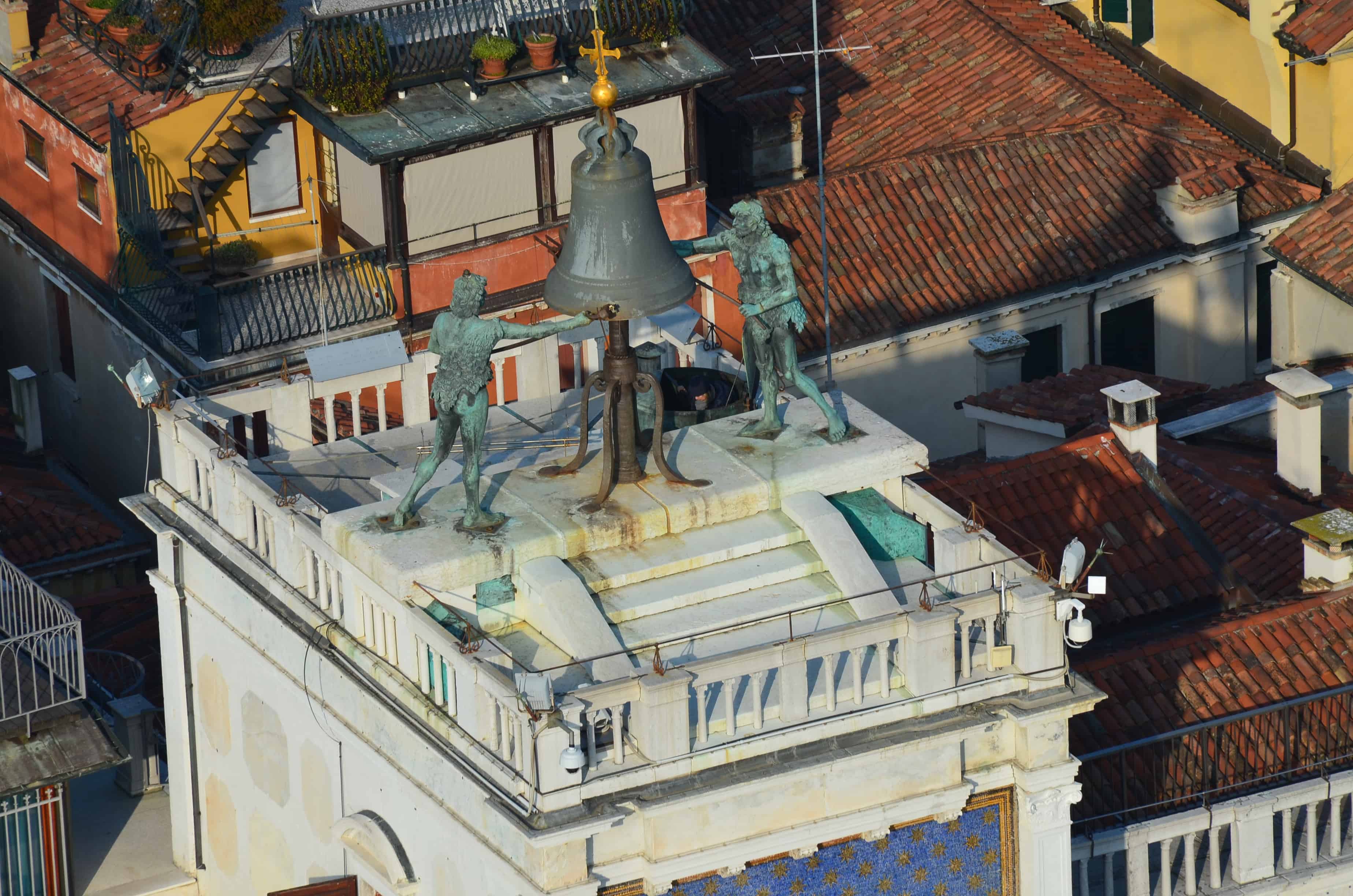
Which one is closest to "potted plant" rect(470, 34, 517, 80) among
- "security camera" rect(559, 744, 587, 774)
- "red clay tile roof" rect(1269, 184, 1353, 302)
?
"red clay tile roof" rect(1269, 184, 1353, 302)

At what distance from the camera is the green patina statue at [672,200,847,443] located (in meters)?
33.7

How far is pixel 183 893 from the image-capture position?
38.0 meters

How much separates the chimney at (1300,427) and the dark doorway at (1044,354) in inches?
421

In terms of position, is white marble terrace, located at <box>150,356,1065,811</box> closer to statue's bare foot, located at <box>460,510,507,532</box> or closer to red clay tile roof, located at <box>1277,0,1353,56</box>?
statue's bare foot, located at <box>460,510,507,532</box>

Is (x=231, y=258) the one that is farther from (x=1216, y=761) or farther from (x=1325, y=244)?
(x=1216, y=761)

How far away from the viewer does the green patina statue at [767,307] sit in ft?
111

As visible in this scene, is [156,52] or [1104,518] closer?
[1104,518]

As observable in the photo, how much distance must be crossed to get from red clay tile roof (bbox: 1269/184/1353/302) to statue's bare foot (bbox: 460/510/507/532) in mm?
20475

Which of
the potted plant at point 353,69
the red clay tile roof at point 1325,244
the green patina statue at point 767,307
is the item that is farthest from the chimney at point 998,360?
the green patina statue at point 767,307

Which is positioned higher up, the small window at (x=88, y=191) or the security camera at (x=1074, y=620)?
the small window at (x=88, y=191)

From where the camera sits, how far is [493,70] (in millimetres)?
49312

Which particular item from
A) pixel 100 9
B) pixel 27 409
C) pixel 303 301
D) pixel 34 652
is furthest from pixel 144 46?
pixel 34 652

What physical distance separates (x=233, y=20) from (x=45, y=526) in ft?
25.2

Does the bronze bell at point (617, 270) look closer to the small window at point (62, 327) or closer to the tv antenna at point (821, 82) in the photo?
the tv antenna at point (821, 82)
